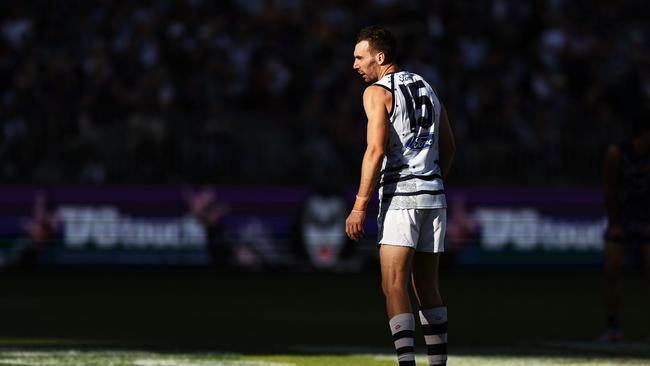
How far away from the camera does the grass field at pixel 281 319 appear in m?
11.7

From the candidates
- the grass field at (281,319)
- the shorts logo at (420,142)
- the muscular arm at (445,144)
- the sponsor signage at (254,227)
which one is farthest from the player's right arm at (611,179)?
the sponsor signage at (254,227)

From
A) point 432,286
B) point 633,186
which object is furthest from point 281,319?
point 432,286

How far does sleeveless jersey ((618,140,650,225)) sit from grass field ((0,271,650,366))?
122 cm

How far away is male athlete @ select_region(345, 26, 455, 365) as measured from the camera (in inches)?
332

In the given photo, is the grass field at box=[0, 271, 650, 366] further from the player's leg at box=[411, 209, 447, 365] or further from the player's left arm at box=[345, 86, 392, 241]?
the player's left arm at box=[345, 86, 392, 241]

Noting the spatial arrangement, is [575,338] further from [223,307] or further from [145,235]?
[145,235]

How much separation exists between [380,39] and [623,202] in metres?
5.59

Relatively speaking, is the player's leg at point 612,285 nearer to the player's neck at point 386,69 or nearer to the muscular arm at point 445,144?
the muscular arm at point 445,144

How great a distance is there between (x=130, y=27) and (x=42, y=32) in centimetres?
155

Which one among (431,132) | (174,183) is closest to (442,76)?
(174,183)

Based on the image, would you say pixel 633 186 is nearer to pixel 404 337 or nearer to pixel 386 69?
pixel 386 69

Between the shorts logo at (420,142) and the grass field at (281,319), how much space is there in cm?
297

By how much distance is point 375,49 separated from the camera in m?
8.57

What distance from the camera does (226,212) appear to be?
22.8 m
